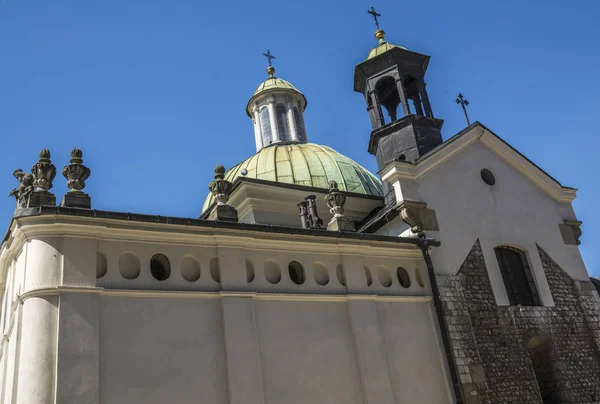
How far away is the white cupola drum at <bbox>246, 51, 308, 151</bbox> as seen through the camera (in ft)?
82.6

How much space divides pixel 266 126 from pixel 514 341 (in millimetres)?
14819

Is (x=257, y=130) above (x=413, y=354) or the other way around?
above

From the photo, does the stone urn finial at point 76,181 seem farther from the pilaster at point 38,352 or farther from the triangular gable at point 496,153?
the triangular gable at point 496,153

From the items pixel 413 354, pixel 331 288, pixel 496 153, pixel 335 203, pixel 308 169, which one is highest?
pixel 308 169

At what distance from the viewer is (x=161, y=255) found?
10.9 meters

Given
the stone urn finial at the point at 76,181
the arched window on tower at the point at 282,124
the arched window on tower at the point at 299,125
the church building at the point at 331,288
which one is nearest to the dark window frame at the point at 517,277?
the church building at the point at 331,288

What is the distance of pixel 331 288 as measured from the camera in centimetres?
1262

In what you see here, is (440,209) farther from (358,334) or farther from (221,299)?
(221,299)

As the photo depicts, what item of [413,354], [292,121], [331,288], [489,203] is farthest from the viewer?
[292,121]

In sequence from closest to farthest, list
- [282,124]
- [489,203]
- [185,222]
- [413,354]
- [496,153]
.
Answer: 1. [185,222]
2. [413,354]
3. [489,203]
4. [496,153]
5. [282,124]

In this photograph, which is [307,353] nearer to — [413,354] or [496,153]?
[413,354]

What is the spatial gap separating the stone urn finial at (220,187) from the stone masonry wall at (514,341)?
18.0 ft

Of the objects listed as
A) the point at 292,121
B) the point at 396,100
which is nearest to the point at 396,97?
the point at 396,100

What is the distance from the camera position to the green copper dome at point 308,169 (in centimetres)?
2006
